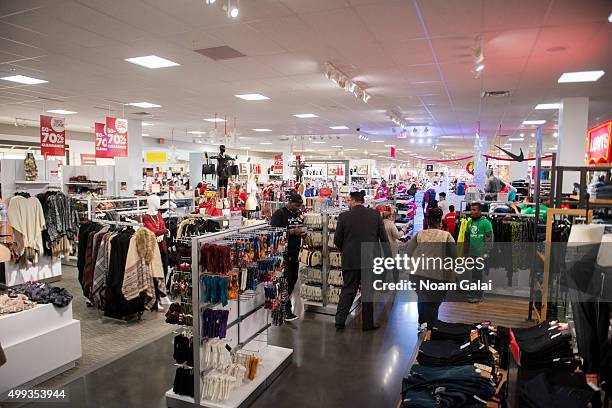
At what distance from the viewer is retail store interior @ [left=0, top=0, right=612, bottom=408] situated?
8.86 feet

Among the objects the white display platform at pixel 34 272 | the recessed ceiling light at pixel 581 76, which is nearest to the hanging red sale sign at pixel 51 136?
the white display platform at pixel 34 272

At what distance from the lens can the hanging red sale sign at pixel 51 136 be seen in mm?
9422

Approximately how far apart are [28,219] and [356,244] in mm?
5616

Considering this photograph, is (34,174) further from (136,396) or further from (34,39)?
(136,396)

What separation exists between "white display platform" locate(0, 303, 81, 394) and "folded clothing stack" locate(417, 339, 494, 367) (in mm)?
3643

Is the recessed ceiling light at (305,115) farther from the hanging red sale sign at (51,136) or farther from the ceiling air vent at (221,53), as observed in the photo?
the hanging red sale sign at (51,136)

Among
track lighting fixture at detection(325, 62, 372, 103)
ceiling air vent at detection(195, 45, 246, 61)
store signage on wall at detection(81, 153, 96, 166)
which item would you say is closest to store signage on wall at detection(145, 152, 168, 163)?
store signage on wall at detection(81, 153, 96, 166)

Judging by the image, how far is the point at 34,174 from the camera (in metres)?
7.38

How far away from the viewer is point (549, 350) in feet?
6.99

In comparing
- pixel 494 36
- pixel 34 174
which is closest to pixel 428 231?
pixel 494 36

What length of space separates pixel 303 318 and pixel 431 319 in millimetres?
1789

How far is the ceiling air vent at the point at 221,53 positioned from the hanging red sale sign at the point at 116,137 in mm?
5149

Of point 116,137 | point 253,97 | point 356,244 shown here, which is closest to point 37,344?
point 356,244

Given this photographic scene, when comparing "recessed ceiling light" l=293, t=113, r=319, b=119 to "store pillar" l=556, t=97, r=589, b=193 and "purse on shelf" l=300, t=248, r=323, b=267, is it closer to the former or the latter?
"store pillar" l=556, t=97, r=589, b=193
